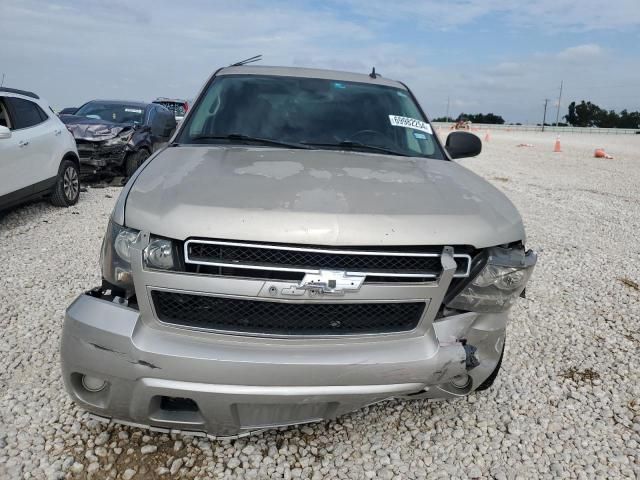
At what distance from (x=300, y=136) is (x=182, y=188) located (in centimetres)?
117

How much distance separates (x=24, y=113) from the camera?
268 inches

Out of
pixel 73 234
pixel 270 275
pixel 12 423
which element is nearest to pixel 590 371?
pixel 270 275

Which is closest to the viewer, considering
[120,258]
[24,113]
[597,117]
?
[120,258]

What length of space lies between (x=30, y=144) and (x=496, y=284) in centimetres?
631

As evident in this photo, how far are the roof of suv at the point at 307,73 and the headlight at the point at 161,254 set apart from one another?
209cm

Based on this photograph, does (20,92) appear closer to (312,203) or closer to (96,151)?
(96,151)

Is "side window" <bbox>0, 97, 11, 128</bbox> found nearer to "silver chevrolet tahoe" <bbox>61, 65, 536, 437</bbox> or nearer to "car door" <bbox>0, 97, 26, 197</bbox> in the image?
"car door" <bbox>0, 97, 26, 197</bbox>

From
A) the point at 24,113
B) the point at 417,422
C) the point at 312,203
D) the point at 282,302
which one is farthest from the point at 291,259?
the point at 24,113

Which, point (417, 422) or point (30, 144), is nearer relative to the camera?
point (417, 422)

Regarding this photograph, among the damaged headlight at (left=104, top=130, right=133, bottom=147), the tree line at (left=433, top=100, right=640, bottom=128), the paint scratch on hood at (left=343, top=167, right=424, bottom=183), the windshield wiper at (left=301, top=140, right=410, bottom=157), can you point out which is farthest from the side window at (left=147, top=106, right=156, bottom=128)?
the tree line at (left=433, top=100, right=640, bottom=128)

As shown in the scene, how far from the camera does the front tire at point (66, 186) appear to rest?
752 centimetres

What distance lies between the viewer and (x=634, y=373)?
Result: 342cm

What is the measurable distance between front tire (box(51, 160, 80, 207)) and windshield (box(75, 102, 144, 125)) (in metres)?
2.60

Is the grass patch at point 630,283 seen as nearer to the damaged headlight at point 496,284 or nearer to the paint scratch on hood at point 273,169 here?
the damaged headlight at point 496,284
